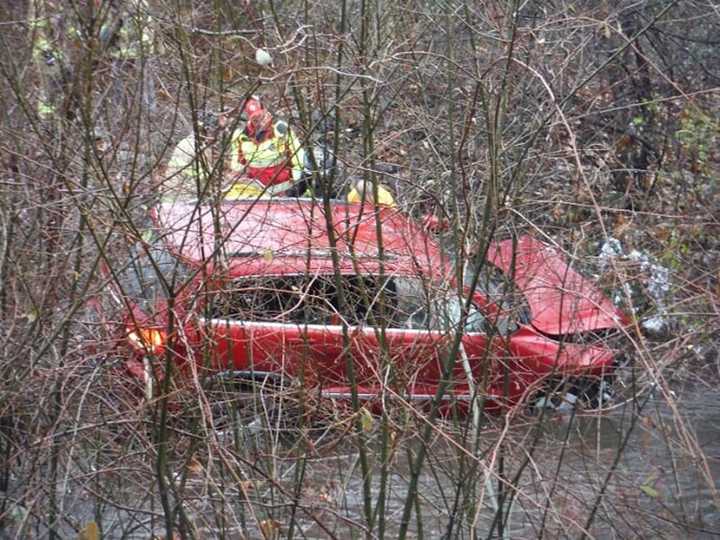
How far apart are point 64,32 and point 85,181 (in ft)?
2.16

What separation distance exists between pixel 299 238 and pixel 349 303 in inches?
14.0

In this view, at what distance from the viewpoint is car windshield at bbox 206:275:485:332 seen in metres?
4.95

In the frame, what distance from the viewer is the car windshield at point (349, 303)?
4.95 m

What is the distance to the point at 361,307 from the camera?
5211mm

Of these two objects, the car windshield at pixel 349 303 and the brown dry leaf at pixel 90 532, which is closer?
the brown dry leaf at pixel 90 532

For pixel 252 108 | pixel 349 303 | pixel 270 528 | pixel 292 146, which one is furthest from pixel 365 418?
pixel 252 108

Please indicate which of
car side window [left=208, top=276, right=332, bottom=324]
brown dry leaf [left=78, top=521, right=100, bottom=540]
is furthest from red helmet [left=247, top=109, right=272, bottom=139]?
brown dry leaf [left=78, top=521, right=100, bottom=540]

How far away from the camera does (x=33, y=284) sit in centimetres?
507

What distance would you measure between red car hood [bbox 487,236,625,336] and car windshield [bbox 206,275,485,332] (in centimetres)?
26

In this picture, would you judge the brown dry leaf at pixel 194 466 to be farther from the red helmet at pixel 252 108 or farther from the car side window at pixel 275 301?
the red helmet at pixel 252 108

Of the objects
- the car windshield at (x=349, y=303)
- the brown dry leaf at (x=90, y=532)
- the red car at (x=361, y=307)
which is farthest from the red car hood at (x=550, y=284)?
the brown dry leaf at (x=90, y=532)

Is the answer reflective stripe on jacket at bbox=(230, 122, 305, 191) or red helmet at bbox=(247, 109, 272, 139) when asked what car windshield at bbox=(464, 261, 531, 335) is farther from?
red helmet at bbox=(247, 109, 272, 139)

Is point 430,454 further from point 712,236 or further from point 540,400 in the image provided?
point 712,236

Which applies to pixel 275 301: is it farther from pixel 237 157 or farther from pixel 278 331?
pixel 237 157
